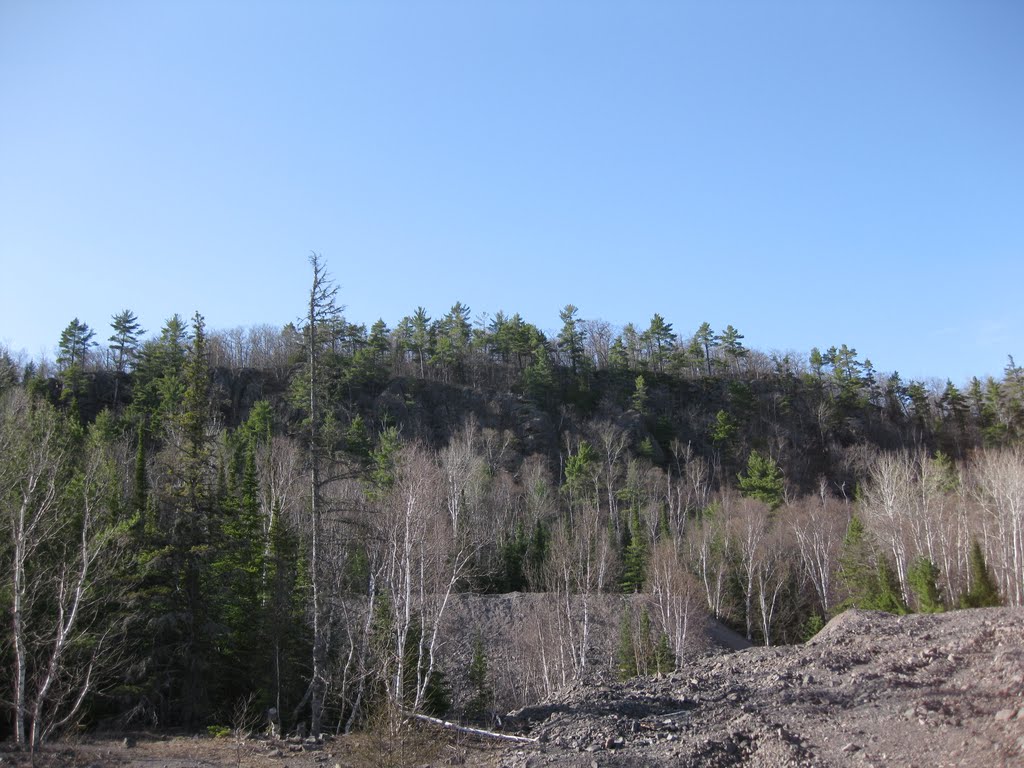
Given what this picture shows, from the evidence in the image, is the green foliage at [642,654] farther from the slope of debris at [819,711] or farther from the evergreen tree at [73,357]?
the evergreen tree at [73,357]

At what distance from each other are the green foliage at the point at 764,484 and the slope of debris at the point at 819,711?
129ft

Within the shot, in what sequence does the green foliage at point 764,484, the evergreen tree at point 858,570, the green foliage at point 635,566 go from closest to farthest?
the evergreen tree at point 858,570 → the green foliage at point 635,566 → the green foliage at point 764,484

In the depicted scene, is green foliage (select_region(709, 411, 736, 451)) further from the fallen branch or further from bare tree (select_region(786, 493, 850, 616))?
the fallen branch

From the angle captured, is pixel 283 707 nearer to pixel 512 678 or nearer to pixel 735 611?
pixel 512 678

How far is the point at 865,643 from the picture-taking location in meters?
19.6

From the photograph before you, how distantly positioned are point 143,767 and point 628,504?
2112 inches

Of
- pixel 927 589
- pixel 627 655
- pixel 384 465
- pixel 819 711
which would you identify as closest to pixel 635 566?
pixel 627 655

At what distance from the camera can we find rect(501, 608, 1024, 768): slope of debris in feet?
37.1

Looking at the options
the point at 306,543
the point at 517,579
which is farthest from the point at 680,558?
the point at 306,543

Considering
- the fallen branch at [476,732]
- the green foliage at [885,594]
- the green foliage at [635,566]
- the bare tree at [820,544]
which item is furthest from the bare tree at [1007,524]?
the fallen branch at [476,732]

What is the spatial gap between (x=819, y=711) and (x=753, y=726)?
5.56ft

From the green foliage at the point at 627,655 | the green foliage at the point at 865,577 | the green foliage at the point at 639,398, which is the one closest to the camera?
the green foliage at the point at 627,655

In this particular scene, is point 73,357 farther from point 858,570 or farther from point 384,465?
point 858,570

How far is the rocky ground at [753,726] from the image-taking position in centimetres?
1132
